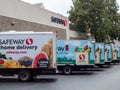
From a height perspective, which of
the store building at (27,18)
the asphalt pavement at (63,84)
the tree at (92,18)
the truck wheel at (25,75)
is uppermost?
the tree at (92,18)

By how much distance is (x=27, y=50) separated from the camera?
1931 centimetres

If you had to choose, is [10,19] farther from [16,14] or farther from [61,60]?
[61,60]

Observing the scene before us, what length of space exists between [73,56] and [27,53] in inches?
246

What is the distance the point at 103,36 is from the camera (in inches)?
2339

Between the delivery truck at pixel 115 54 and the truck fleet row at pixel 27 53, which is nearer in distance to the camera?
the truck fleet row at pixel 27 53

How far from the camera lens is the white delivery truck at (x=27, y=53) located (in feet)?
62.7

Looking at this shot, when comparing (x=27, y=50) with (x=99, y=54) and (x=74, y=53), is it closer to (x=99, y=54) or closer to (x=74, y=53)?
(x=74, y=53)

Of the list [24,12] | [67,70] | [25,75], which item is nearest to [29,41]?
[25,75]

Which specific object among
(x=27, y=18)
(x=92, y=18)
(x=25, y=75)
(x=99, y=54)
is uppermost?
(x=92, y=18)

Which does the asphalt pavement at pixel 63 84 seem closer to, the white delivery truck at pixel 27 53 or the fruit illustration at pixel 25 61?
the white delivery truck at pixel 27 53

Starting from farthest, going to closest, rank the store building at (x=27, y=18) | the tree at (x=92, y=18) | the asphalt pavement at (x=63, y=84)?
the tree at (x=92, y=18)
the store building at (x=27, y=18)
the asphalt pavement at (x=63, y=84)

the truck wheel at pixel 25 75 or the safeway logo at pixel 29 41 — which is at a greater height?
the safeway logo at pixel 29 41

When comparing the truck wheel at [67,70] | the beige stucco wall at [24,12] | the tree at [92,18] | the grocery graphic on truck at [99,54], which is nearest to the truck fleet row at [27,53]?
the truck wheel at [67,70]

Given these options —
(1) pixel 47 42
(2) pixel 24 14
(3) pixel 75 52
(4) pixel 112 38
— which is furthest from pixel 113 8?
(1) pixel 47 42
